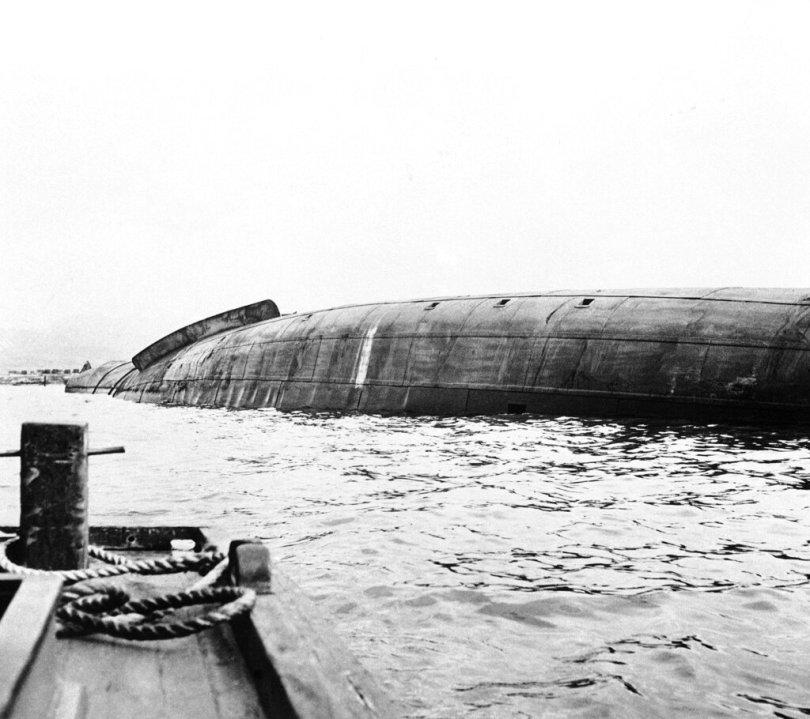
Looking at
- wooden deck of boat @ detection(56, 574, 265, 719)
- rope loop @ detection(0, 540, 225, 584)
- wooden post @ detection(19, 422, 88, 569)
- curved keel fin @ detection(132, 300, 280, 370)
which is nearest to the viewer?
wooden deck of boat @ detection(56, 574, 265, 719)

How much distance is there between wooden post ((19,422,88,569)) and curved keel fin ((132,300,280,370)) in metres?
32.0

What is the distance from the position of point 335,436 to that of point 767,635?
12.8m

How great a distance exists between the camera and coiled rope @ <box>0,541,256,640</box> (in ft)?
12.2

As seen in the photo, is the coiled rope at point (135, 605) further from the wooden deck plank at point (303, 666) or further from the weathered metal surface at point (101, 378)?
the weathered metal surface at point (101, 378)

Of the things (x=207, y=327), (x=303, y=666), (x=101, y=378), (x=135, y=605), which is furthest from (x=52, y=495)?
(x=101, y=378)

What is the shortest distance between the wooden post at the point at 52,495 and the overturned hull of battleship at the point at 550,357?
51.3ft

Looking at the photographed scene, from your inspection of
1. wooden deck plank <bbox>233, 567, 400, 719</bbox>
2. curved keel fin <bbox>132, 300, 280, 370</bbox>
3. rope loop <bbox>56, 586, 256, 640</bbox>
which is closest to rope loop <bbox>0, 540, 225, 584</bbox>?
rope loop <bbox>56, 586, 256, 640</bbox>

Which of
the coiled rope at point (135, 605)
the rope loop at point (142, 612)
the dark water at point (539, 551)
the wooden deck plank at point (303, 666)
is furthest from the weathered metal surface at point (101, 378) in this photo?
the wooden deck plank at point (303, 666)

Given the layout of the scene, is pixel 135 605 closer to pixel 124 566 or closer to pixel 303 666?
pixel 124 566

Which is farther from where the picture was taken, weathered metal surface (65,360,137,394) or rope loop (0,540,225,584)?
weathered metal surface (65,360,137,394)

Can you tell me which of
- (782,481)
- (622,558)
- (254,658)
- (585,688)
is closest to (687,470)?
(782,481)

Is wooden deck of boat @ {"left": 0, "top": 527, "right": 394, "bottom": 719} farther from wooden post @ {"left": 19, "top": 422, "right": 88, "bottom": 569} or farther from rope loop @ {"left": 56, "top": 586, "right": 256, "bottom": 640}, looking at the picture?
wooden post @ {"left": 19, "top": 422, "right": 88, "bottom": 569}

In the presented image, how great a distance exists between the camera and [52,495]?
4.52m

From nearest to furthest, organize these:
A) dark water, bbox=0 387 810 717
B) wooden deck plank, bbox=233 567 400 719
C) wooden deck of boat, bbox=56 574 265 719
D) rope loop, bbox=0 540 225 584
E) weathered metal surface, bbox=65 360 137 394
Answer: wooden deck plank, bbox=233 567 400 719 < wooden deck of boat, bbox=56 574 265 719 < rope loop, bbox=0 540 225 584 < dark water, bbox=0 387 810 717 < weathered metal surface, bbox=65 360 137 394
